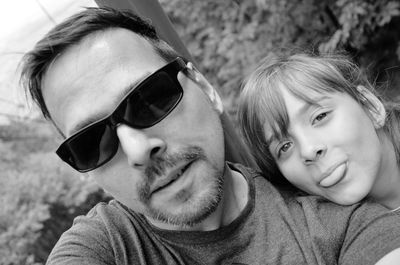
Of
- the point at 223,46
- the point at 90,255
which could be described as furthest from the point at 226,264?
the point at 223,46

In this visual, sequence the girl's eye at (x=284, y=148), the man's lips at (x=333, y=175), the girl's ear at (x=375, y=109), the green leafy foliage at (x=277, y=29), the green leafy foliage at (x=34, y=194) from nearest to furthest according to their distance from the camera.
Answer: the man's lips at (x=333, y=175)
the girl's eye at (x=284, y=148)
the girl's ear at (x=375, y=109)
the green leafy foliage at (x=34, y=194)
the green leafy foliage at (x=277, y=29)

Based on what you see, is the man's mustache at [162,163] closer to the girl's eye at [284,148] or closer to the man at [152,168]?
the man at [152,168]

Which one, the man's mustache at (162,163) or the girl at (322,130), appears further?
the girl at (322,130)

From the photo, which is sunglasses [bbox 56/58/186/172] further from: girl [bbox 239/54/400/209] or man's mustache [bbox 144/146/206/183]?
girl [bbox 239/54/400/209]

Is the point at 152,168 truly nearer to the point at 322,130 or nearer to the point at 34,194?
the point at 322,130

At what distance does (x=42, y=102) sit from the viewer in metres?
1.64

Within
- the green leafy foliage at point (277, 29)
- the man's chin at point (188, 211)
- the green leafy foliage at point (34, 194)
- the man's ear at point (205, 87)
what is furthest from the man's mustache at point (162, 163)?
the green leafy foliage at point (277, 29)

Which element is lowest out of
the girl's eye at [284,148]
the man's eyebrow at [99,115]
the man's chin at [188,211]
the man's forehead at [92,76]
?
the girl's eye at [284,148]

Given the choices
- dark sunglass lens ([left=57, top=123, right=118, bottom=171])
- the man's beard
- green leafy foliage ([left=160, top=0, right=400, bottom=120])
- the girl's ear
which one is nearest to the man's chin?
the man's beard

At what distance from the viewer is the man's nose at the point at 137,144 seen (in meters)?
1.42

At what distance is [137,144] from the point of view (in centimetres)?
142

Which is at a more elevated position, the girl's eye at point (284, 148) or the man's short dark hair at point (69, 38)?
the man's short dark hair at point (69, 38)

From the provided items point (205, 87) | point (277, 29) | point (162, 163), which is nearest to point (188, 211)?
point (162, 163)

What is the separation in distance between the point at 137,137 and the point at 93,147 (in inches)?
6.3
